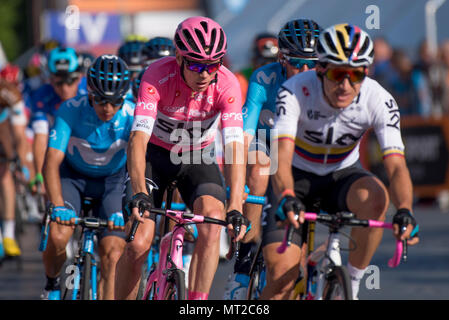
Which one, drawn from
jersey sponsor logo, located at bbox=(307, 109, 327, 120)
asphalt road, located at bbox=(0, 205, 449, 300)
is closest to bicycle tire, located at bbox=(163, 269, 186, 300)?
jersey sponsor logo, located at bbox=(307, 109, 327, 120)

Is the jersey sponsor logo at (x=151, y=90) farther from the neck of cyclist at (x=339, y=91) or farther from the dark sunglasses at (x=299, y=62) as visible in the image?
the dark sunglasses at (x=299, y=62)

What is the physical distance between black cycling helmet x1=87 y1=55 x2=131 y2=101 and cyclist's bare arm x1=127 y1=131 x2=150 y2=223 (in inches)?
47.2

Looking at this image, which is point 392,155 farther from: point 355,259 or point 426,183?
point 426,183

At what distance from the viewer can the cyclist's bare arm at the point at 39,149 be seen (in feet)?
32.6

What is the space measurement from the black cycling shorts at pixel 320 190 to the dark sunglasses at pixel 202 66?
2.98 ft

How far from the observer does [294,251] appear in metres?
6.53

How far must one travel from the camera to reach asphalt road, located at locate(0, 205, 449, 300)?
9852 millimetres

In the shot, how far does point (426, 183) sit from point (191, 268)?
1173cm

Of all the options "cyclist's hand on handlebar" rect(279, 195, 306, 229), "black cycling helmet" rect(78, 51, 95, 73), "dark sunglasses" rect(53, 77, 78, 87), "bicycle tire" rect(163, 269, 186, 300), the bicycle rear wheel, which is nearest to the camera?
"cyclist's hand on handlebar" rect(279, 195, 306, 229)

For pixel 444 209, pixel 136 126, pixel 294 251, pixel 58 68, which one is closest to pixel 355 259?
pixel 294 251

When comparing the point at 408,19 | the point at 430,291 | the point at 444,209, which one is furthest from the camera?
the point at 408,19

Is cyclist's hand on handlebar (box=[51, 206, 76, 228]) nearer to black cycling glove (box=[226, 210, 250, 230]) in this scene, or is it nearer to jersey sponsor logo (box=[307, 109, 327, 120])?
black cycling glove (box=[226, 210, 250, 230])

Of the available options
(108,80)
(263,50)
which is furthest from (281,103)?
(263,50)

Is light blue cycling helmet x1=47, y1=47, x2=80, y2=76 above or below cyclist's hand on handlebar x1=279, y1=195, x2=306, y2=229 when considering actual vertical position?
above
